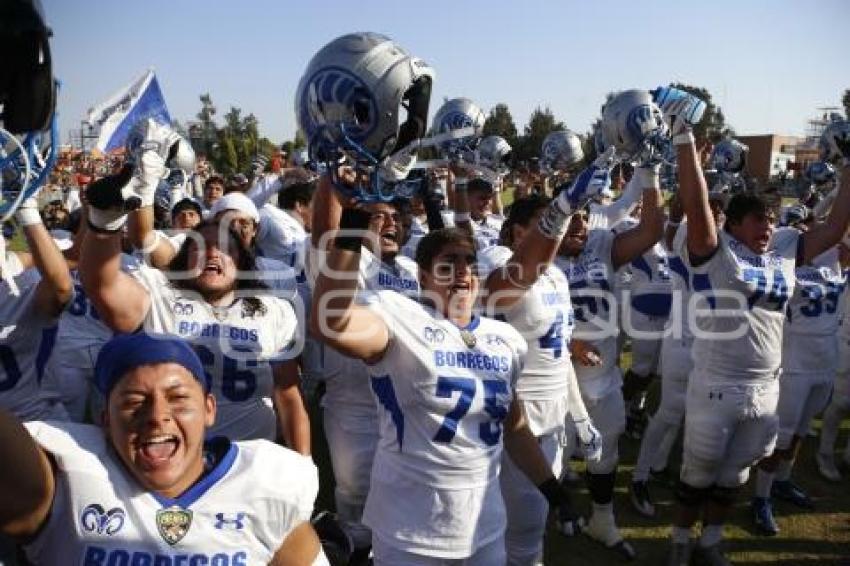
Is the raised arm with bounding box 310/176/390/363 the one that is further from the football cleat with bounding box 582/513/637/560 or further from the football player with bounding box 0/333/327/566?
the football cleat with bounding box 582/513/637/560

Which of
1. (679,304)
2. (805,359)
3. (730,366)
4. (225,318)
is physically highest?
(225,318)

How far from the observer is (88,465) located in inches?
69.1

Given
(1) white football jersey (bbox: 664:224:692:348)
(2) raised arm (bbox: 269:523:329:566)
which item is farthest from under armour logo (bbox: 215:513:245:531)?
(1) white football jersey (bbox: 664:224:692:348)

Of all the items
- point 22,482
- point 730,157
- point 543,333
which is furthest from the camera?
point 730,157

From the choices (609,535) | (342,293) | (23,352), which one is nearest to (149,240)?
(23,352)

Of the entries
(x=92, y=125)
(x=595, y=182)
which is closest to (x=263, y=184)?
(x=92, y=125)

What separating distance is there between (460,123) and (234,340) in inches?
187

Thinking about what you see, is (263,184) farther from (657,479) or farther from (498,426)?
(498,426)

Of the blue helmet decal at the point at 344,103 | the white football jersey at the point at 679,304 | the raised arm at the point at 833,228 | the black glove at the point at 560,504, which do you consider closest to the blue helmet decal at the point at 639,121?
the white football jersey at the point at 679,304

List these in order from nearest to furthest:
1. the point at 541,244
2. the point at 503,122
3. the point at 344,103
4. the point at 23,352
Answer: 1. the point at 344,103
2. the point at 23,352
3. the point at 541,244
4. the point at 503,122

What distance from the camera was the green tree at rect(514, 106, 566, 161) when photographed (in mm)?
45031

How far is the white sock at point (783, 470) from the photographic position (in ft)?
18.1

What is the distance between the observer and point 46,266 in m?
3.03

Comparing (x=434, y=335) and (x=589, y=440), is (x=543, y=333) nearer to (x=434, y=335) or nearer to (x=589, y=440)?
(x=589, y=440)
